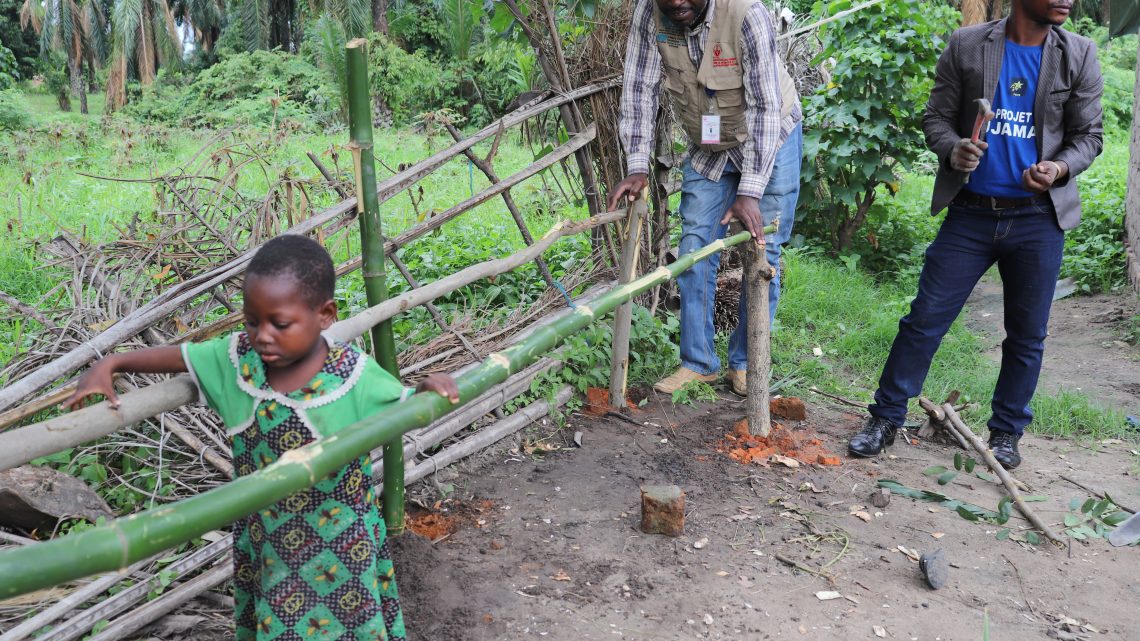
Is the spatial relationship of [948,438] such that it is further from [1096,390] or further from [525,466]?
[525,466]

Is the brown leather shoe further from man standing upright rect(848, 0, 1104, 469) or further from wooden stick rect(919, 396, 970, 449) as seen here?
wooden stick rect(919, 396, 970, 449)

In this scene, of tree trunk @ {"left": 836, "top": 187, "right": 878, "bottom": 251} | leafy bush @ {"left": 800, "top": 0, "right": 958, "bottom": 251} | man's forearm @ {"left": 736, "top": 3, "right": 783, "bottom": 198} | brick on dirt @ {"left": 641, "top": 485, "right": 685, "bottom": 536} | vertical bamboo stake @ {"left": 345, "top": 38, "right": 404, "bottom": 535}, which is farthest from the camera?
tree trunk @ {"left": 836, "top": 187, "right": 878, "bottom": 251}

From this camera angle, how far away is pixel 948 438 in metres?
3.86

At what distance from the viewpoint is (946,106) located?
349 centimetres

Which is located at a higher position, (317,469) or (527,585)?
(317,469)

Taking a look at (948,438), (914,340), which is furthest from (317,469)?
(948,438)

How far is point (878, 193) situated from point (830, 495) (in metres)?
5.50

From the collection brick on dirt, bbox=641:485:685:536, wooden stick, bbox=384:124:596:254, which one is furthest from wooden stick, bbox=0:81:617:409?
brick on dirt, bbox=641:485:685:536

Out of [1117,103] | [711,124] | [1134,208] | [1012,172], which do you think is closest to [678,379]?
[711,124]

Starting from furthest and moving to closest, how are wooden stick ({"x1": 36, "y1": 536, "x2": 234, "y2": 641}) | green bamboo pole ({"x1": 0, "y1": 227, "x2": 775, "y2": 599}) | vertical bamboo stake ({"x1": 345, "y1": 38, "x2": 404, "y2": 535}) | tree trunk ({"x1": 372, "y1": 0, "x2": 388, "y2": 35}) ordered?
tree trunk ({"x1": 372, "y1": 0, "x2": 388, "y2": 35})
vertical bamboo stake ({"x1": 345, "y1": 38, "x2": 404, "y2": 535})
wooden stick ({"x1": 36, "y1": 536, "x2": 234, "y2": 641})
green bamboo pole ({"x1": 0, "y1": 227, "x2": 775, "y2": 599})

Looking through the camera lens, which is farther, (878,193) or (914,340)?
(878,193)

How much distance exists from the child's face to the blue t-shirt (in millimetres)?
2741

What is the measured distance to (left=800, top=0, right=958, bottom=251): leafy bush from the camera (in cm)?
594

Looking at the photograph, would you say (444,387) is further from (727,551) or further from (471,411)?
(471,411)
